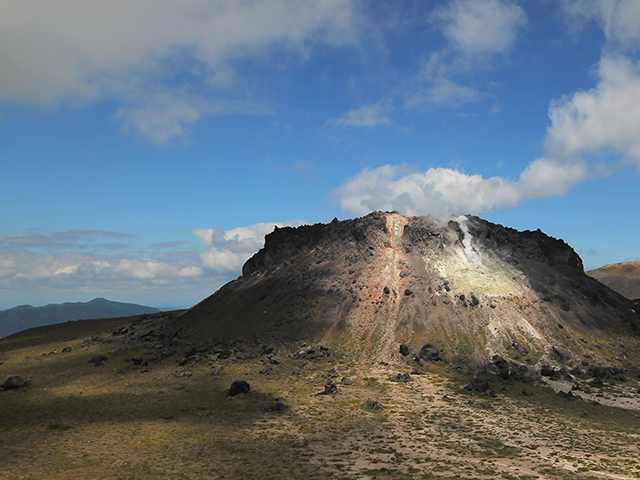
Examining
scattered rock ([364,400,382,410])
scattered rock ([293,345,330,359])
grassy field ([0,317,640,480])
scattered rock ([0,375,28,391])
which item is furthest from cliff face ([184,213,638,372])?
scattered rock ([0,375,28,391])

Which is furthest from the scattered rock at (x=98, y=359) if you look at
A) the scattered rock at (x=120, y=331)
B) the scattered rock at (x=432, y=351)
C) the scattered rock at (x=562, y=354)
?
the scattered rock at (x=562, y=354)

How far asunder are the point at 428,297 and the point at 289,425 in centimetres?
4283

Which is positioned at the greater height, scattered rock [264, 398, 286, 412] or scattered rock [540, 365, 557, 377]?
scattered rock [540, 365, 557, 377]

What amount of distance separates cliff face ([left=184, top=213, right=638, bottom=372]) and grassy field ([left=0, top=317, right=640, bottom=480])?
8.42 metres

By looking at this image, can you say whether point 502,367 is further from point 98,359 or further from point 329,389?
point 98,359

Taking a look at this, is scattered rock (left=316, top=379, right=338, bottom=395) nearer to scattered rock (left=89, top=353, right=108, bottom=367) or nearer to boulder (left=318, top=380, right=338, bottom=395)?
boulder (left=318, top=380, right=338, bottom=395)

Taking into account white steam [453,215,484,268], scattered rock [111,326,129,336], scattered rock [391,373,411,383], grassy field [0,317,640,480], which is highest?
white steam [453,215,484,268]

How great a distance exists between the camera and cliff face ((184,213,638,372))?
68125mm

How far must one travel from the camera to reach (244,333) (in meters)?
77.1

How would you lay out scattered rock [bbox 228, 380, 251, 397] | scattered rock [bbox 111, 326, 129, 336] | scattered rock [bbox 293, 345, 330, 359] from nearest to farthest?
scattered rock [bbox 228, 380, 251, 397] < scattered rock [bbox 293, 345, 330, 359] < scattered rock [bbox 111, 326, 129, 336]

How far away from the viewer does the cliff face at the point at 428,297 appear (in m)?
68.1

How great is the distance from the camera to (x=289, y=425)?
41062 millimetres

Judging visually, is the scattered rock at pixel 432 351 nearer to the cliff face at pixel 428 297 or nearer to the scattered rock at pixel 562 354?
the cliff face at pixel 428 297

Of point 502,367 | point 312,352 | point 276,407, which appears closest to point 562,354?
point 502,367
